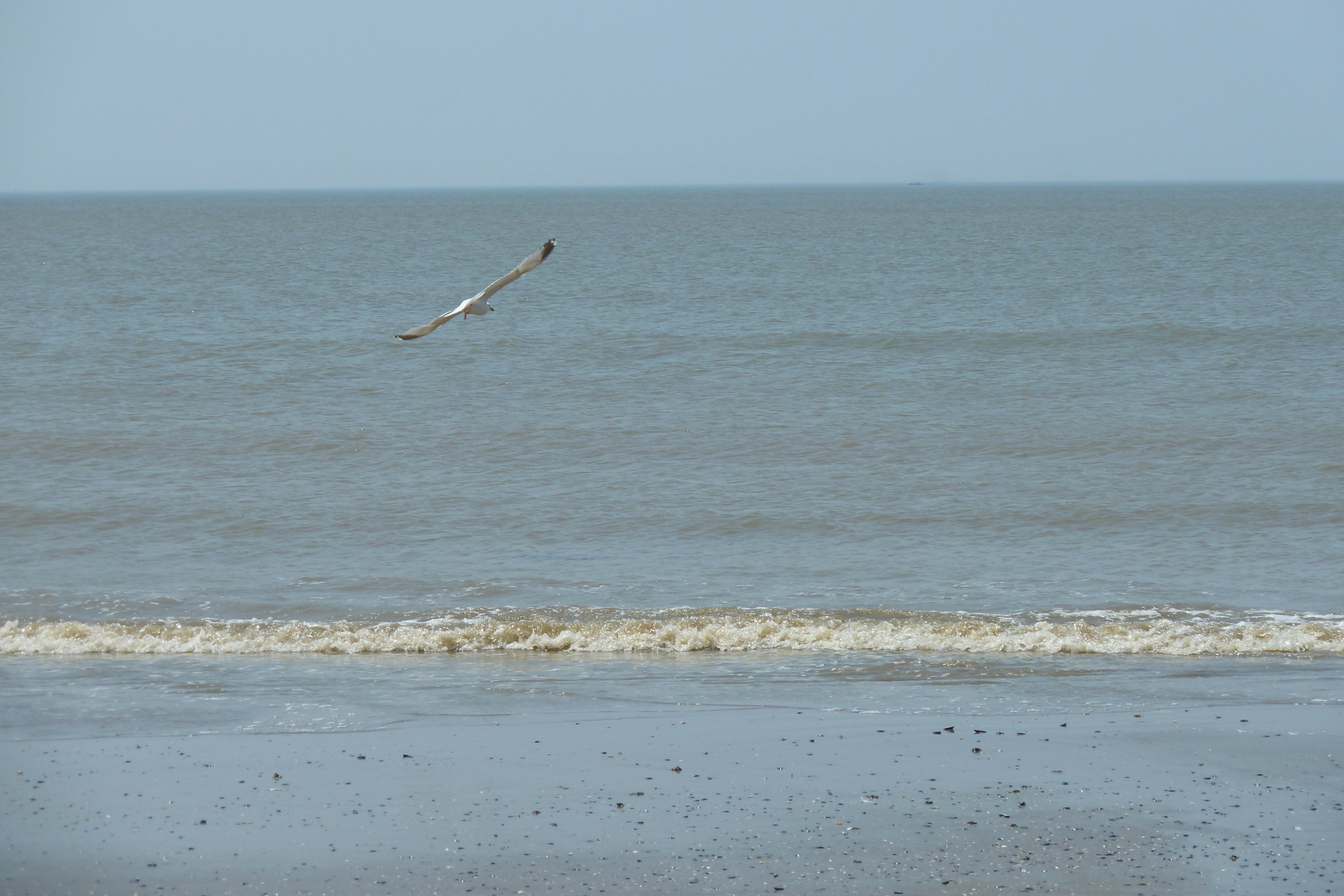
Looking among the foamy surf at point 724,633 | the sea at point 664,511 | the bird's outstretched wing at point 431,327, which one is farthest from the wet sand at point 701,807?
the bird's outstretched wing at point 431,327

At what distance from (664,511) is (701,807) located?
981 cm

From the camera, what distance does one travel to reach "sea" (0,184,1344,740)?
1084cm

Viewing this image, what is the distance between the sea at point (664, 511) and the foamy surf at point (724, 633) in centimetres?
5

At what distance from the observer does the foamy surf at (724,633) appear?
38.5 ft

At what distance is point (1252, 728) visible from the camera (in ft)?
29.2

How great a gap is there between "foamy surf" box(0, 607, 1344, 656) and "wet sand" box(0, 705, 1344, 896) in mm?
2383

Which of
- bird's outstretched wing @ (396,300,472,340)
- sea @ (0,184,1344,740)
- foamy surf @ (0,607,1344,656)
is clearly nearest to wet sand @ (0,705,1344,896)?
sea @ (0,184,1344,740)

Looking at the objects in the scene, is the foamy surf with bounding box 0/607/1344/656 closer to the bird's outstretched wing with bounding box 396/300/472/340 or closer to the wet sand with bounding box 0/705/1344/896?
the wet sand with bounding box 0/705/1344/896

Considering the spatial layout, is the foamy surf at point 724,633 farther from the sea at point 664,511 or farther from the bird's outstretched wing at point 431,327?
the bird's outstretched wing at point 431,327

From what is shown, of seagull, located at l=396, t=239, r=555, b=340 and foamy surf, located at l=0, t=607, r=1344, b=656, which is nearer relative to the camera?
seagull, located at l=396, t=239, r=555, b=340

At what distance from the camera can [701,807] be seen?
7.62m

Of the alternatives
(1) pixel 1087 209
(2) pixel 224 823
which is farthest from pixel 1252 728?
(1) pixel 1087 209

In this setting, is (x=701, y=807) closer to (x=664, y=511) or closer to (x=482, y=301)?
(x=482, y=301)

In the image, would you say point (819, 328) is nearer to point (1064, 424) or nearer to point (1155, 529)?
point (1064, 424)
